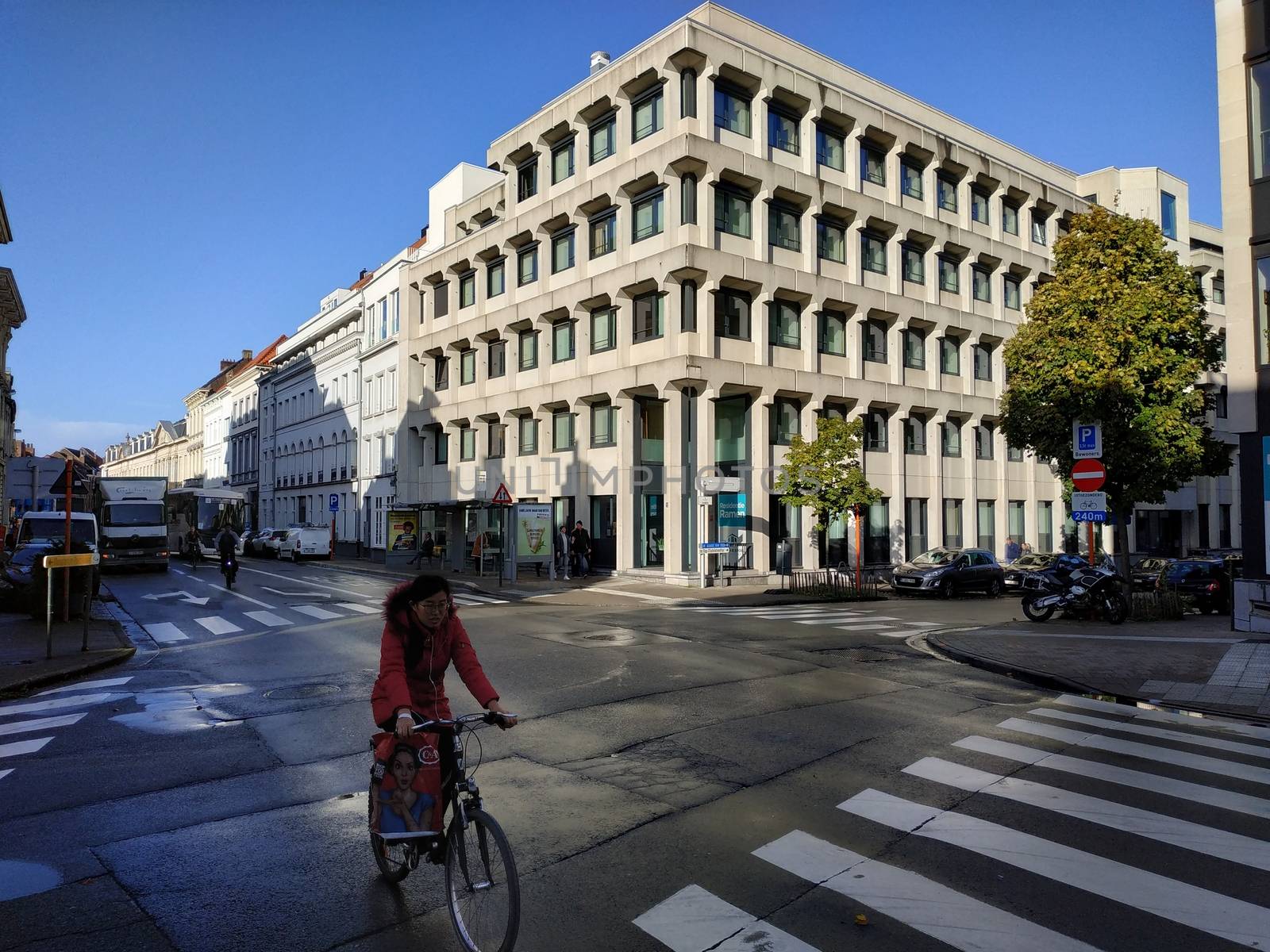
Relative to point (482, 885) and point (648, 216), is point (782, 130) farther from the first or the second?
point (482, 885)

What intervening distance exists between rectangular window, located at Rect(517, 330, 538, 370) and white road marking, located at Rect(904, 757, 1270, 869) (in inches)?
1232

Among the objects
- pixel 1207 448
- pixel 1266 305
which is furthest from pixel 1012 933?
pixel 1207 448

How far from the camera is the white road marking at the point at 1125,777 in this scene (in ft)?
20.7

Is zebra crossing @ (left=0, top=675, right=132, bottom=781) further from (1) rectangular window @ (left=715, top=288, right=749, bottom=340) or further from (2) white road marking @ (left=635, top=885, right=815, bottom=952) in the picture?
(1) rectangular window @ (left=715, top=288, right=749, bottom=340)

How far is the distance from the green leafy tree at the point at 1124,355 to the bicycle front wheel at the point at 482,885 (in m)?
22.1

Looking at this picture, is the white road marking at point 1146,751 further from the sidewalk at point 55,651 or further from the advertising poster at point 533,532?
the advertising poster at point 533,532

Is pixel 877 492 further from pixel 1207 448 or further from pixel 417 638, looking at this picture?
pixel 417 638

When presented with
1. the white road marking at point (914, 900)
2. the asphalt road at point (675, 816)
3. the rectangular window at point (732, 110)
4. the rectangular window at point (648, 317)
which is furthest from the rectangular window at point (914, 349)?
the white road marking at point (914, 900)

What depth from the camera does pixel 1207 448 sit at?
79.8 ft

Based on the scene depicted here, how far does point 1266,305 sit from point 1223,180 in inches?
101

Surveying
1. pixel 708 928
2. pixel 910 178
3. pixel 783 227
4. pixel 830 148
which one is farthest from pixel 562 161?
pixel 708 928

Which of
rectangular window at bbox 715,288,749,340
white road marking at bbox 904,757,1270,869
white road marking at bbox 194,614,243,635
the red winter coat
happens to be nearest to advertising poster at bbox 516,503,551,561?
rectangular window at bbox 715,288,749,340

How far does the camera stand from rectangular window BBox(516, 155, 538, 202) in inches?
1499

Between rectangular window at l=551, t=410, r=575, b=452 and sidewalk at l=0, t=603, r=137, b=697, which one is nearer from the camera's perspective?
sidewalk at l=0, t=603, r=137, b=697
